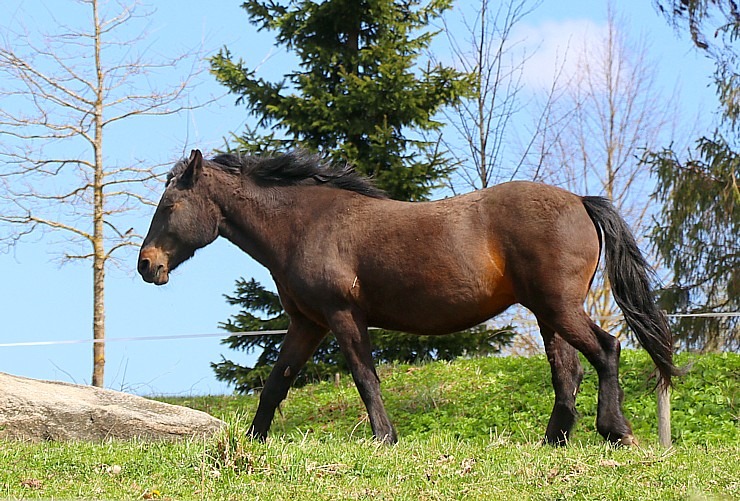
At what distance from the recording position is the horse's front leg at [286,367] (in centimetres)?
735

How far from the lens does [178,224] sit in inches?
290

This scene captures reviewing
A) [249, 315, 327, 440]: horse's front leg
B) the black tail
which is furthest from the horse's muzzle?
the black tail

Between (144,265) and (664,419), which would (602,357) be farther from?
(144,265)

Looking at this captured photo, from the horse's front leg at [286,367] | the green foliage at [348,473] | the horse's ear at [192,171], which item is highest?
the horse's ear at [192,171]

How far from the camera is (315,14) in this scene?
1516 cm

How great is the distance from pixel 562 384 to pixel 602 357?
0.51 metres

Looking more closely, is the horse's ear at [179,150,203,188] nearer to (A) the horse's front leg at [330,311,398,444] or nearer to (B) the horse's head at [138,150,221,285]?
(B) the horse's head at [138,150,221,285]

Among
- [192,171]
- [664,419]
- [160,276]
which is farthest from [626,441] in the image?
[192,171]

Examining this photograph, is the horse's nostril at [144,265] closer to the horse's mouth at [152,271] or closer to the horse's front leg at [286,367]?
the horse's mouth at [152,271]

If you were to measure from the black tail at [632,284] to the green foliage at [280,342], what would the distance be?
7504 millimetres

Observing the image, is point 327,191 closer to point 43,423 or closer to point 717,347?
point 43,423

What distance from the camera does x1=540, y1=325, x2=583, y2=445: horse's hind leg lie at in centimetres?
702

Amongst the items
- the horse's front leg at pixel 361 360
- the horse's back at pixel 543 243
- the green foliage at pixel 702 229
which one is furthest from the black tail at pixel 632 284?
the green foliage at pixel 702 229

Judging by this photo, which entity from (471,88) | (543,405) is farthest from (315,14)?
(543,405)
